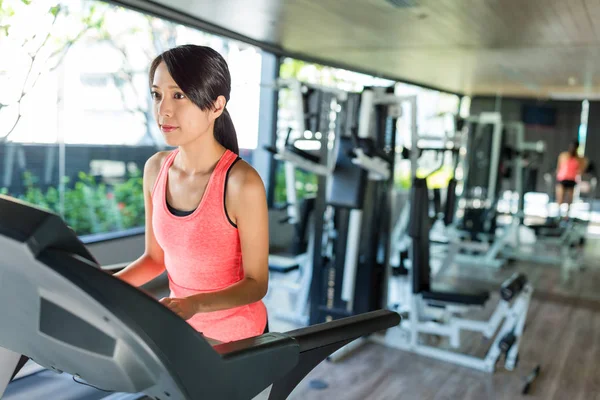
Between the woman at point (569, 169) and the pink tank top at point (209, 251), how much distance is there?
6149mm

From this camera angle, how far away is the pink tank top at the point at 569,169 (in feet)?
21.0

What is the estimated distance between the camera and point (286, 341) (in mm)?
859

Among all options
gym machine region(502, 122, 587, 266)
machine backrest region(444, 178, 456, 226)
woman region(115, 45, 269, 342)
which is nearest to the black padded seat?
machine backrest region(444, 178, 456, 226)

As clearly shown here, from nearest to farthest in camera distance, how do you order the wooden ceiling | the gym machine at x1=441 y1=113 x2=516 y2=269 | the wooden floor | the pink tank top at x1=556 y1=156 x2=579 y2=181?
1. the wooden floor
2. the wooden ceiling
3. the gym machine at x1=441 y1=113 x2=516 y2=269
4. the pink tank top at x1=556 y1=156 x2=579 y2=181

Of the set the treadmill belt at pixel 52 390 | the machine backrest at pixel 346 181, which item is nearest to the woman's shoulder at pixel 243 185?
the treadmill belt at pixel 52 390

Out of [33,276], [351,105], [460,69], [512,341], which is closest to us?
[33,276]

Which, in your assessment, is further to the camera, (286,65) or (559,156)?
(559,156)

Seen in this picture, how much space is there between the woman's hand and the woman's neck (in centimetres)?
27

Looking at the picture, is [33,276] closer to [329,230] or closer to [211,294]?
[211,294]

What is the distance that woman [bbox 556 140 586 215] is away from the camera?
6.43 meters

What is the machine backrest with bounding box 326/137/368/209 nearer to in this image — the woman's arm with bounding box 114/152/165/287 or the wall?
the woman's arm with bounding box 114/152/165/287

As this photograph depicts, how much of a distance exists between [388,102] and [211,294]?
8.20 ft

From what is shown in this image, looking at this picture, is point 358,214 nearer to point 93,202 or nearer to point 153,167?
point 93,202

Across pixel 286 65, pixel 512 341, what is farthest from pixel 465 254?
pixel 512 341
